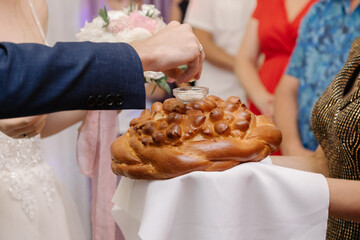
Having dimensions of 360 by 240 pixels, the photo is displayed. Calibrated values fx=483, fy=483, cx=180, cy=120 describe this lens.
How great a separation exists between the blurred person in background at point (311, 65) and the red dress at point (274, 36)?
220 mm

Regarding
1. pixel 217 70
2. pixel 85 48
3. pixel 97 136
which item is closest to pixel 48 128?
pixel 97 136

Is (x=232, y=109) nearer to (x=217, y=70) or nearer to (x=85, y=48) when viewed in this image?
(x=85, y=48)

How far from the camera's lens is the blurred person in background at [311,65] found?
6.90 ft

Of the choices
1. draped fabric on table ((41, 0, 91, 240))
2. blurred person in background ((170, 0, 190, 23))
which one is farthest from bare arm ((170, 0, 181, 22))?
draped fabric on table ((41, 0, 91, 240))

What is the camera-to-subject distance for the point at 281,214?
3.45ft

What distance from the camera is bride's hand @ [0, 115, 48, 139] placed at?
1.53 m

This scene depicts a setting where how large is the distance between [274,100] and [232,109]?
1285 mm

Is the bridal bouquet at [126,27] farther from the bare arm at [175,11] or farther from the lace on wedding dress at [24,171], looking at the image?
the bare arm at [175,11]

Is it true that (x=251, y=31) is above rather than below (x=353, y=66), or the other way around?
below

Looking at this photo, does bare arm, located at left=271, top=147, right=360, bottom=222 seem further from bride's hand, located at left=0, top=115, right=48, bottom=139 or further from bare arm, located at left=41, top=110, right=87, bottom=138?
bare arm, located at left=41, top=110, right=87, bottom=138

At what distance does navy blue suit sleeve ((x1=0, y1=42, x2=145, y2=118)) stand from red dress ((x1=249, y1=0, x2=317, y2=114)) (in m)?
1.45

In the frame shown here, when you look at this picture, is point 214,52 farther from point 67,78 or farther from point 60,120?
point 67,78

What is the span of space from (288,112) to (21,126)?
1270mm

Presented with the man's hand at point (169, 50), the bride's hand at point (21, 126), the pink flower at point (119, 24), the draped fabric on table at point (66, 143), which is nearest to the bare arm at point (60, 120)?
the bride's hand at point (21, 126)
